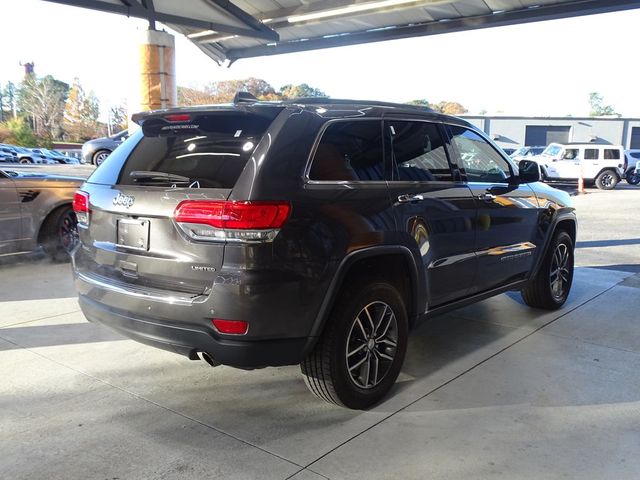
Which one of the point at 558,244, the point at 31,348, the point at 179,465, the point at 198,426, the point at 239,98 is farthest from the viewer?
the point at 558,244

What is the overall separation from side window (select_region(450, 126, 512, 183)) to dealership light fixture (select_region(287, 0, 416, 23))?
8904 mm

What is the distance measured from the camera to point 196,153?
3.36m

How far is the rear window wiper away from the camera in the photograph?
3275 mm

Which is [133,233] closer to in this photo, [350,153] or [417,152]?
[350,153]

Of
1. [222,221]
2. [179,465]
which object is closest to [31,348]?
[179,465]

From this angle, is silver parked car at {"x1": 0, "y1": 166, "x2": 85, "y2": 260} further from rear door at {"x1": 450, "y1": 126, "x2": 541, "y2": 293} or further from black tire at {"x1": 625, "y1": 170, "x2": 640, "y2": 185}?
black tire at {"x1": 625, "y1": 170, "x2": 640, "y2": 185}

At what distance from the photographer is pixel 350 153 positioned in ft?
11.6

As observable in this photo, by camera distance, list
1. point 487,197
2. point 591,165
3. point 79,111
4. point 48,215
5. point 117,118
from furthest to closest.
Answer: point 117,118, point 79,111, point 591,165, point 48,215, point 487,197

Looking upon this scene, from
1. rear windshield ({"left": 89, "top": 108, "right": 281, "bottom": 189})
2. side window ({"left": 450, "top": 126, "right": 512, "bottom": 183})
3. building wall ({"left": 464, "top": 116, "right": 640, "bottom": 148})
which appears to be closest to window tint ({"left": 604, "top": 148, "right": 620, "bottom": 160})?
side window ({"left": 450, "top": 126, "right": 512, "bottom": 183})

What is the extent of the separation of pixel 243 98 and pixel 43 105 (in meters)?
88.8

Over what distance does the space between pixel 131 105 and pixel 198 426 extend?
12.6m

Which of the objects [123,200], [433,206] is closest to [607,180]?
[433,206]

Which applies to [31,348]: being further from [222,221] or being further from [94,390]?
[222,221]

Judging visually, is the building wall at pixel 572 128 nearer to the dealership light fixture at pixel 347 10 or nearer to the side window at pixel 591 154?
the side window at pixel 591 154
